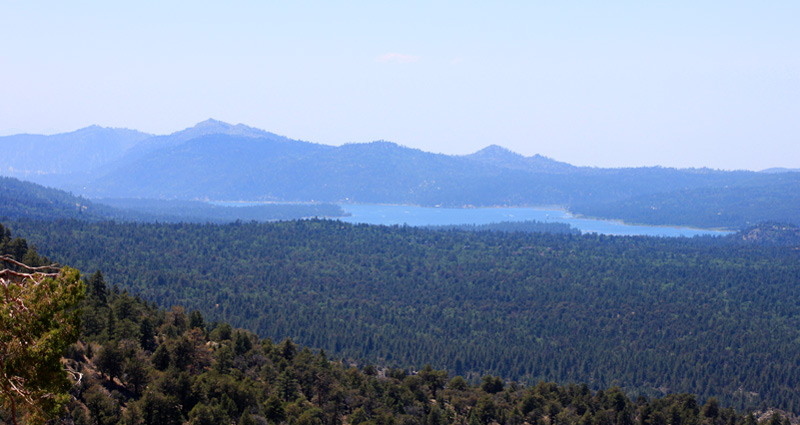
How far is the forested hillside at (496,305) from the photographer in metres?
109

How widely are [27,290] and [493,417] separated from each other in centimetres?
4927

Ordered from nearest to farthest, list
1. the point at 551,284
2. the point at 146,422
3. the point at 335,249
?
the point at 146,422 < the point at 551,284 < the point at 335,249

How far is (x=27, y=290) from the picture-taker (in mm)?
18625

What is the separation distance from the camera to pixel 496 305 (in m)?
149

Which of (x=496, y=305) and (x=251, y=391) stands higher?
(x=251, y=391)

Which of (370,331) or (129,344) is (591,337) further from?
(129,344)

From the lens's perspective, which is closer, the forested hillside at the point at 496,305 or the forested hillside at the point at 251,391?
the forested hillside at the point at 251,391

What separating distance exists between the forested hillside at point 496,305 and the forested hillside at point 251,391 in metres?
33.8

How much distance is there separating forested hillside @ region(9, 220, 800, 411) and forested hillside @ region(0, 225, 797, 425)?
111 ft

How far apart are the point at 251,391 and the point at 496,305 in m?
102

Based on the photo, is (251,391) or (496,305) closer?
(251,391)

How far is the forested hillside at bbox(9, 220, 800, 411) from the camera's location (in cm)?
10856

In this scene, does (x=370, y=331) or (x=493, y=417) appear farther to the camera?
(x=370, y=331)

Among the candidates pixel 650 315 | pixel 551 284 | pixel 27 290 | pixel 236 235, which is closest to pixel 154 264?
pixel 236 235
